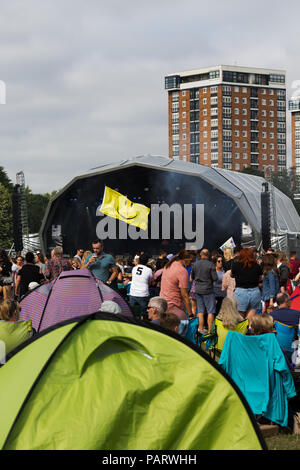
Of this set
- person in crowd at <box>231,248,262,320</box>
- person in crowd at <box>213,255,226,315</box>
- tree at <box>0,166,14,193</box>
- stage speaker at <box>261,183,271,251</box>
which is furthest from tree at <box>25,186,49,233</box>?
person in crowd at <box>231,248,262,320</box>

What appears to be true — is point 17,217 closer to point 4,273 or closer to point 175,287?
point 4,273

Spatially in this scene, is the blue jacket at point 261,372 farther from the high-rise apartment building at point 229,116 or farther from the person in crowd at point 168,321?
the high-rise apartment building at point 229,116

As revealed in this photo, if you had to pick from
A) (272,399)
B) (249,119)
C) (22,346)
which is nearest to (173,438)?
(22,346)

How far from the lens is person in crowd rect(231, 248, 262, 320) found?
9.91 metres

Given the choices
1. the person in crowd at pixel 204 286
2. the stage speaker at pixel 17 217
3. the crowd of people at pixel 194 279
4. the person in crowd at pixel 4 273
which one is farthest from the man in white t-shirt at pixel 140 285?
the stage speaker at pixel 17 217

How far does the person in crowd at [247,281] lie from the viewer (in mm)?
9914

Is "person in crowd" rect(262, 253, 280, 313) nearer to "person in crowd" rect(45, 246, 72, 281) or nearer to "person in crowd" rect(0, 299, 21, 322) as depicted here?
"person in crowd" rect(45, 246, 72, 281)

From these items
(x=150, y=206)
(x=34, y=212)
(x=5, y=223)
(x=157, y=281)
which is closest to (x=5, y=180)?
(x=5, y=223)

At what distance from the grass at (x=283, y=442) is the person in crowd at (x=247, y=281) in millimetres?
4151

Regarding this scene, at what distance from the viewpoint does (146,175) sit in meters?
30.2

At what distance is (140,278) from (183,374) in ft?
23.0

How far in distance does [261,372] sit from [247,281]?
160 inches

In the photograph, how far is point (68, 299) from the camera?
7.73 m
